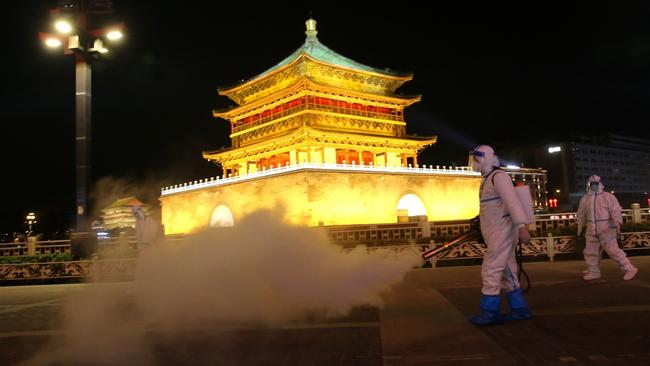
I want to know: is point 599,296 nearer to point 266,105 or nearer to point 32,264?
point 32,264

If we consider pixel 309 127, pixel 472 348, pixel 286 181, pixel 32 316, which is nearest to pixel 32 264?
pixel 32 316

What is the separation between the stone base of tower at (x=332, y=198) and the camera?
92.2 feet

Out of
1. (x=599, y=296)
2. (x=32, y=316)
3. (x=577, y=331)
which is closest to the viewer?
(x=577, y=331)

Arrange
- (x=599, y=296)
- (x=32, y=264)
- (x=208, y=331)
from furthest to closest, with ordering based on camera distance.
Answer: (x=32, y=264) < (x=599, y=296) < (x=208, y=331)

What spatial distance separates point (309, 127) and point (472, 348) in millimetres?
26520

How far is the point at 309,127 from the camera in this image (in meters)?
30.0

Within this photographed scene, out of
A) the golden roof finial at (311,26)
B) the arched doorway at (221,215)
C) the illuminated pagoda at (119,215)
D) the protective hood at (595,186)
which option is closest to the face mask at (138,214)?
the protective hood at (595,186)

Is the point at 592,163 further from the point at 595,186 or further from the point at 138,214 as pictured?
the point at 138,214

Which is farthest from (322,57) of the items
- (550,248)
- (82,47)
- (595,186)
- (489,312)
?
(489,312)

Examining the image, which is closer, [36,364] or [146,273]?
[36,364]

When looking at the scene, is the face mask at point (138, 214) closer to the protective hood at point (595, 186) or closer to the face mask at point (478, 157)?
the face mask at point (478, 157)

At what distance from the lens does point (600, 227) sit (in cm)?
815

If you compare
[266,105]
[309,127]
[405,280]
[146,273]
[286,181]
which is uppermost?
[266,105]

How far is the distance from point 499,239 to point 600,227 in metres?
4.20
